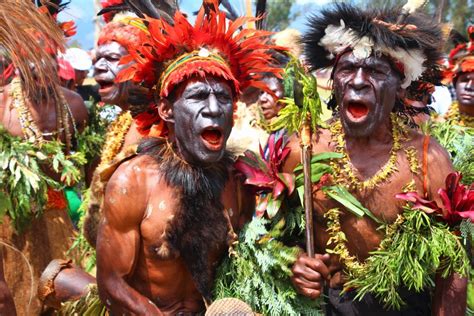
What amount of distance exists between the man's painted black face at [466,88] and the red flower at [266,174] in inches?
164

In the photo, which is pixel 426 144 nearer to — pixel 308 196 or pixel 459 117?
pixel 308 196

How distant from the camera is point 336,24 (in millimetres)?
4426

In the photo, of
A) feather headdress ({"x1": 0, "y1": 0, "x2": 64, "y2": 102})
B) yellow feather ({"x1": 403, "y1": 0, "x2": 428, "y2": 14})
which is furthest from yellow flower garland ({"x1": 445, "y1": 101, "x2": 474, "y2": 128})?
feather headdress ({"x1": 0, "y1": 0, "x2": 64, "y2": 102})

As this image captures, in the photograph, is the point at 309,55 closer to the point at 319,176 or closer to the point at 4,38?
the point at 319,176

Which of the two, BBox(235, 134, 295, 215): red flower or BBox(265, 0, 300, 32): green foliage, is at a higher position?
BBox(265, 0, 300, 32): green foliage

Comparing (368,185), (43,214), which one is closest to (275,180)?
(368,185)

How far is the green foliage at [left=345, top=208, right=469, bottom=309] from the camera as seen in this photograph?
4.05 m

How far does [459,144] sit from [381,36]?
128 cm

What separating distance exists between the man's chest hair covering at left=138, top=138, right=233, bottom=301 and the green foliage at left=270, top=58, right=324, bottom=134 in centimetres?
49

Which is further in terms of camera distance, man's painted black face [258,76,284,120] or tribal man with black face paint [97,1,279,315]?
man's painted black face [258,76,284,120]

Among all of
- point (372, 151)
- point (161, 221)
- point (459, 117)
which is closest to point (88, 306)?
point (161, 221)

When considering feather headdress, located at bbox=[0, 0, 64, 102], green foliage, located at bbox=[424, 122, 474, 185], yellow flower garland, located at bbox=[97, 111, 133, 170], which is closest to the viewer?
feather headdress, located at bbox=[0, 0, 64, 102]

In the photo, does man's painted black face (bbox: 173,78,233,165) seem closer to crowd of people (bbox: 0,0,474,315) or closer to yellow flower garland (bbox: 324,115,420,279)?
crowd of people (bbox: 0,0,474,315)

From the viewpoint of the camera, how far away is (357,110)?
4285 millimetres
